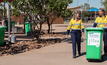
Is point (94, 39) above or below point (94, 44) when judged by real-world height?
above

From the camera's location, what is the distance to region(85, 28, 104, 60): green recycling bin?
21.6ft

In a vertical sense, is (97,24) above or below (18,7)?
below

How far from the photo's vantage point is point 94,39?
6625 mm

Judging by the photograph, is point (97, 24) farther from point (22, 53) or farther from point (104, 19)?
point (22, 53)

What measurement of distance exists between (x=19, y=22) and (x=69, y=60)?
39.4 m

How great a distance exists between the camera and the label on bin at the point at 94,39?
21.7ft

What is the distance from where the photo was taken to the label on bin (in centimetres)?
661

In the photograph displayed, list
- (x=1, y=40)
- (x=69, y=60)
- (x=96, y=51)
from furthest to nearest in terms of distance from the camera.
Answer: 1. (x=1, y=40)
2. (x=69, y=60)
3. (x=96, y=51)

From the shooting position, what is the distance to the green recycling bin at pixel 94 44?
260 inches

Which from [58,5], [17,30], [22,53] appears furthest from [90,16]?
[22,53]

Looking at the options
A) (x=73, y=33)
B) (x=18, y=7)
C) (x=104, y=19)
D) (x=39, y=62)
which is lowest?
(x=39, y=62)

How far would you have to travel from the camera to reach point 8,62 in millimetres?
6910

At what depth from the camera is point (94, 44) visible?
21.7 ft

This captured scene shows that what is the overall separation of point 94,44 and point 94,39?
17 centimetres
